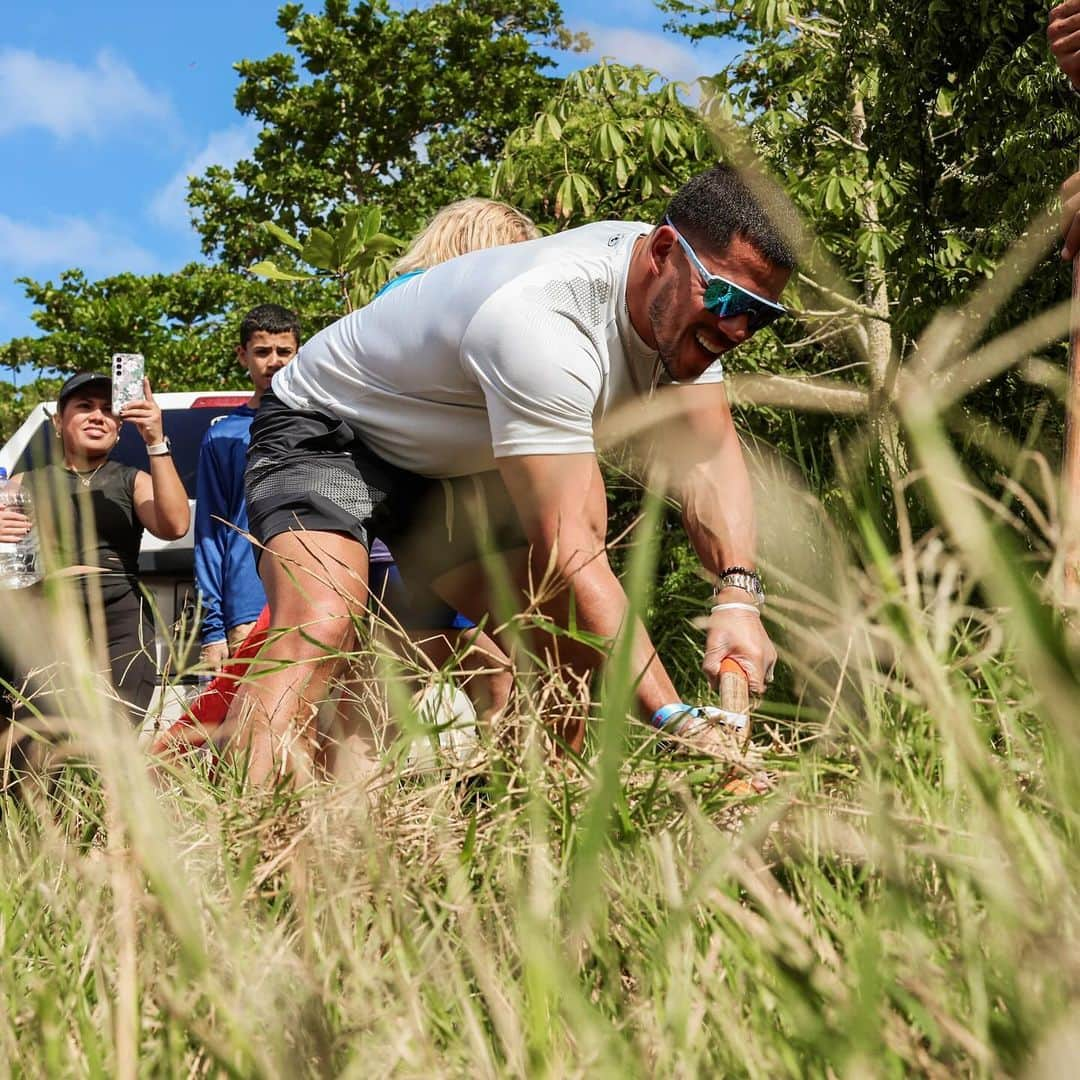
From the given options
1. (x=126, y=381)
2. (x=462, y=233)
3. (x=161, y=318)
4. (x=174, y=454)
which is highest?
(x=161, y=318)

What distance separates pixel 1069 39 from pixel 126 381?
3.03m

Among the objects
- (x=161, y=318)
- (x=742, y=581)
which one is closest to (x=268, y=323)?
(x=742, y=581)

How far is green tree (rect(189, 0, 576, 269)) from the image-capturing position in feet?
66.7

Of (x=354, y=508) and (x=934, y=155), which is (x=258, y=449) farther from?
(x=934, y=155)

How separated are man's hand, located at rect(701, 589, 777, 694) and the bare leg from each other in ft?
2.05

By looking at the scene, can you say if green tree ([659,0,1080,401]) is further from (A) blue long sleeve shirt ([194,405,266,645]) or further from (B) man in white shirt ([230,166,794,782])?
(A) blue long sleeve shirt ([194,405,266,645])

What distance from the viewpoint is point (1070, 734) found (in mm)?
682

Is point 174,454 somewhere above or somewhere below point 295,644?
above

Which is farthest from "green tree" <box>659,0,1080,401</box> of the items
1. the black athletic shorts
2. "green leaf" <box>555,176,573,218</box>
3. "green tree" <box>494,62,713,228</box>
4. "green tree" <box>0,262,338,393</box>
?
"green tree" <box>0,262,338,393</box>

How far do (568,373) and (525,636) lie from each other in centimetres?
99

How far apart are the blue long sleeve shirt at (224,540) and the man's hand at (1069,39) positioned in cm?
288

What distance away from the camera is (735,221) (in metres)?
2.49

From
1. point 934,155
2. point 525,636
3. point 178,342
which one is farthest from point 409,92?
point 525,636

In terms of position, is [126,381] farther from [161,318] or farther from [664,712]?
[161,318]
